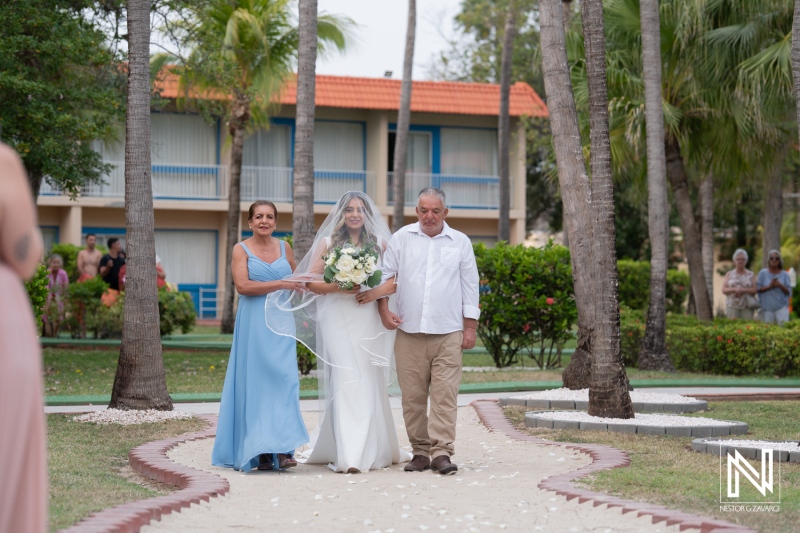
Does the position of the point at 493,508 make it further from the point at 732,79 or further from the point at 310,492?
the point at 732,79

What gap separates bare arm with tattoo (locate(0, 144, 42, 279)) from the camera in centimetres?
337

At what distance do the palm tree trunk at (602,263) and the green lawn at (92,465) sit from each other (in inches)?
145

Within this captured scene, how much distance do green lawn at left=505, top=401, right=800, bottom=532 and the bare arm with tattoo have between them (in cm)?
411

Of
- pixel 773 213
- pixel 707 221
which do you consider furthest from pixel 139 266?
pixel 707 221

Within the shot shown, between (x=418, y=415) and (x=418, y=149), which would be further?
(x=418, y=149)

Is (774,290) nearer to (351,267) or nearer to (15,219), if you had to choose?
(351,267)

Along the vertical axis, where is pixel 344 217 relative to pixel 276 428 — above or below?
above

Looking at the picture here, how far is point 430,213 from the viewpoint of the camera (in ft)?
27.1

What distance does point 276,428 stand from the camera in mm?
8141

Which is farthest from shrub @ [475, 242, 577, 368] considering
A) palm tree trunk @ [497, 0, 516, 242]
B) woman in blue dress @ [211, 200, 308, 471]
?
palm tree trunk @ [497, 0, 516, 242]

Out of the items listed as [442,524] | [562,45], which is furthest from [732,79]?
[442,524]

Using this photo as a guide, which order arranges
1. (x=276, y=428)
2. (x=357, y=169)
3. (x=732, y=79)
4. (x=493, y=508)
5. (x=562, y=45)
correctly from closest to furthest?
(x=493, y=508)
(x=276, y=428)
(x=562, y=45)
(x=732, y=79)
(x=357, y=169)

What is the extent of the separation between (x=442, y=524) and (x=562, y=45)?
22.1ft

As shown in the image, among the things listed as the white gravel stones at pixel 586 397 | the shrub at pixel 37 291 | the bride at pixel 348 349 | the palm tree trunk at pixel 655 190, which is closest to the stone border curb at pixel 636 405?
the white gravel stones at pixel 586 397
